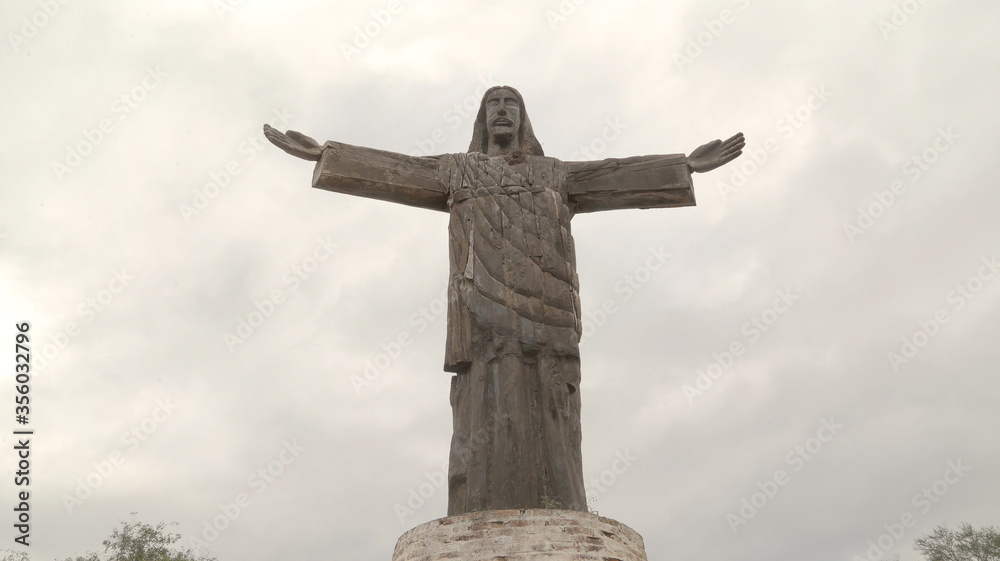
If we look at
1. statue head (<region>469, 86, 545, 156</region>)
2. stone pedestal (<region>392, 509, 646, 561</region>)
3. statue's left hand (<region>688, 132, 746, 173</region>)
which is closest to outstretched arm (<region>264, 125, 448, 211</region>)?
statue head (<region>469, 86, 545, 156</region>)

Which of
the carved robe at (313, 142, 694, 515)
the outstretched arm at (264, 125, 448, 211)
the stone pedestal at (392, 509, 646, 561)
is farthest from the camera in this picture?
the outstretched arm at (264, 125, 448, 211)

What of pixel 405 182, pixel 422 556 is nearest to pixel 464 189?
pixel 405 182

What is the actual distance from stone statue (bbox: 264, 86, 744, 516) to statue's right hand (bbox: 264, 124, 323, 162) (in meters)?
0.01

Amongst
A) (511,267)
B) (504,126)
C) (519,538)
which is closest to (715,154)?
(504,126)

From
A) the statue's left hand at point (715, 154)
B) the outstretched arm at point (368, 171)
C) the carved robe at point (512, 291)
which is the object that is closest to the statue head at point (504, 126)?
the carved robe at point (512, 291)

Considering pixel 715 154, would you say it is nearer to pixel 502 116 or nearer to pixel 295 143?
pixel 502 116

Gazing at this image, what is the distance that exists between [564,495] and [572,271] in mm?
2215

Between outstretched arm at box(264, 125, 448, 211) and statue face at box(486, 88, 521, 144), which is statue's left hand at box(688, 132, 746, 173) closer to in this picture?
statue face at box(486, 88, 521, 144)

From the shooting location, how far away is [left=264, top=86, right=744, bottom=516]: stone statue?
7.57 metres

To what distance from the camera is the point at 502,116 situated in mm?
9477

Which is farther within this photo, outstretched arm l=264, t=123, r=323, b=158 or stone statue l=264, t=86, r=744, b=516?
outstretched arm l=264, t=123, r=323, b=158

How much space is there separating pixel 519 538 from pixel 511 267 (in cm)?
267

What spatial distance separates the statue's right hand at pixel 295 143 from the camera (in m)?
8.87

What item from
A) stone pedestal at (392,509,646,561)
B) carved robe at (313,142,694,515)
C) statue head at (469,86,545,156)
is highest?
statue head at (469,86,545,156)
